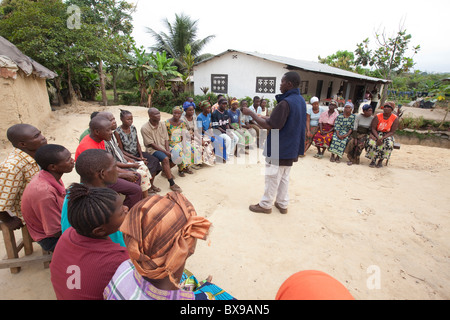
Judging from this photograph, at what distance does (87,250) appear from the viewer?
1.23m

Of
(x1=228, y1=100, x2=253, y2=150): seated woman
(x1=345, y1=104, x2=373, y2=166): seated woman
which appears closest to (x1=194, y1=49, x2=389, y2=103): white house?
(x1=345, y1=104, x2=373, y2=166): seated woman

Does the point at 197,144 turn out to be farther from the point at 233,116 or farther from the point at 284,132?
the point at 284,132

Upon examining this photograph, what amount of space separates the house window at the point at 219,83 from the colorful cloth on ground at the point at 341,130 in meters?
9.55

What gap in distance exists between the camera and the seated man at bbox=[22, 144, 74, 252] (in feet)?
5.96

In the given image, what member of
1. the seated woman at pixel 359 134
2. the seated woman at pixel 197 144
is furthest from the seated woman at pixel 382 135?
the seated woman at pixel 197 144

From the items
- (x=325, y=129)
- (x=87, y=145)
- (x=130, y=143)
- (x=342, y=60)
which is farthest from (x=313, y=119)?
(x=342, y=60)

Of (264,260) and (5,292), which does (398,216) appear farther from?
(5,292)

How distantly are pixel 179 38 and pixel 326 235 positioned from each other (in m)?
20.0

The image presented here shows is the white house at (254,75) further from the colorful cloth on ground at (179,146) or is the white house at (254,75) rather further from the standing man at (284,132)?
the standing man at (284,132)

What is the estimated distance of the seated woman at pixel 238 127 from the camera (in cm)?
605

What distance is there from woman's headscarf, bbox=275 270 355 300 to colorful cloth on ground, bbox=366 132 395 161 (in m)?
5.44

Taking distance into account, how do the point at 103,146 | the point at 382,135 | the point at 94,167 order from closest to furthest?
1. the point at 94,167
2. the point at 103,146
3. the point at 382,135

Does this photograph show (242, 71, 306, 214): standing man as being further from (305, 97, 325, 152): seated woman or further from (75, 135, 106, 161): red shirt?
(305, 97, 325, 152): seated woman
